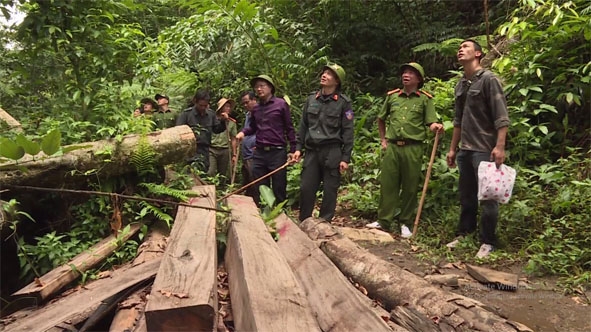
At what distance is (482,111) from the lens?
5.09 metres

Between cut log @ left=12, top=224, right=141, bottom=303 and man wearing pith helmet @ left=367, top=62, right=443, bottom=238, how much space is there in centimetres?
339

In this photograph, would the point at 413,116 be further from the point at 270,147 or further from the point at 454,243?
the point at 270,147

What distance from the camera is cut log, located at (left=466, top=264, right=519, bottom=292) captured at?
4.02 meters

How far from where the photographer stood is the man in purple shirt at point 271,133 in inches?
255

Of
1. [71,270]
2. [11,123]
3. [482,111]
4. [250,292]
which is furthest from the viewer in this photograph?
[11,123]

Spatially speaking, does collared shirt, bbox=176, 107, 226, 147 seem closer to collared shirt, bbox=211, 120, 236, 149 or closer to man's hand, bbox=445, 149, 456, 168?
collared shirt, bbox=211, 120, 236, 149

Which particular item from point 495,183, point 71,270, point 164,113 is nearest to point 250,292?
point 71,270

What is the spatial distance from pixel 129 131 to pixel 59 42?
1842mm

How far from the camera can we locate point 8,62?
600 cm

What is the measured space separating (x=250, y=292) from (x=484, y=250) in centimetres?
346

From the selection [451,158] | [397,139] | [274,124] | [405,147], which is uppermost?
[274,124]

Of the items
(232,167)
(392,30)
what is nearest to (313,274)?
(232,167)

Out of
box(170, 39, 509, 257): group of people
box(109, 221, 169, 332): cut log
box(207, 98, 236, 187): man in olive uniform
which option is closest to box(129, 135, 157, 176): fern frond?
box(109, 221, 169, 332): cut log

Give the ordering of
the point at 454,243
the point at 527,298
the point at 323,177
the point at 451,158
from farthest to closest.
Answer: the point at 323,177
the point at 451,158
the point at 454,243
the point at 527,298
